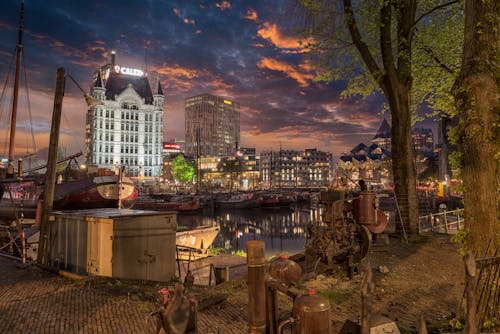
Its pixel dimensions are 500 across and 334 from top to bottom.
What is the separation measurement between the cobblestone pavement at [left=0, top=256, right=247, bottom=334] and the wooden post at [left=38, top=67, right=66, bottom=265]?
2.33 m

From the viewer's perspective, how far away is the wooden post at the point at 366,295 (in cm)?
348

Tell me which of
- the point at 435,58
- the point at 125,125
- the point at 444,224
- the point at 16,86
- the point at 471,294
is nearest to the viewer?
the point at 471,294

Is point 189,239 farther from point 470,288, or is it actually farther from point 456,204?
point 456,204

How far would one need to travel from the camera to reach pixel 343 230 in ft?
28.9

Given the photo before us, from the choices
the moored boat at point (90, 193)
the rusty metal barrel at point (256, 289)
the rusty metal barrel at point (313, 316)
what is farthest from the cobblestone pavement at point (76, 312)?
the moored boat at point (90, 193)

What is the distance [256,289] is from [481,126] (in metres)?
5.11

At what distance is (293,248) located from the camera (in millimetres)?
30000

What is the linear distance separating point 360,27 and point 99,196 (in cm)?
2296

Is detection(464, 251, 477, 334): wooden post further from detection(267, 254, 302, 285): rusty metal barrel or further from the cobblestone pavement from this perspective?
the cobblestone pavement

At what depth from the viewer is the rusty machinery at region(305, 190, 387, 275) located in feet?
28.1

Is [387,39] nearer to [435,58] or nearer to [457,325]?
[435,58]

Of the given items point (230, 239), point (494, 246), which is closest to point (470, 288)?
point (494, 246)

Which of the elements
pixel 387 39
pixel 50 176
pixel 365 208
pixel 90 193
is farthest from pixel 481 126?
pixel 90 193

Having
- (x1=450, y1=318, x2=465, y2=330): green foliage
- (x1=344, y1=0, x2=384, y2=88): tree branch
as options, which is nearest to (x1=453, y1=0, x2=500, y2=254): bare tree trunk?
(x1=450, y1=318, x2=465, y2=330): green foliage
